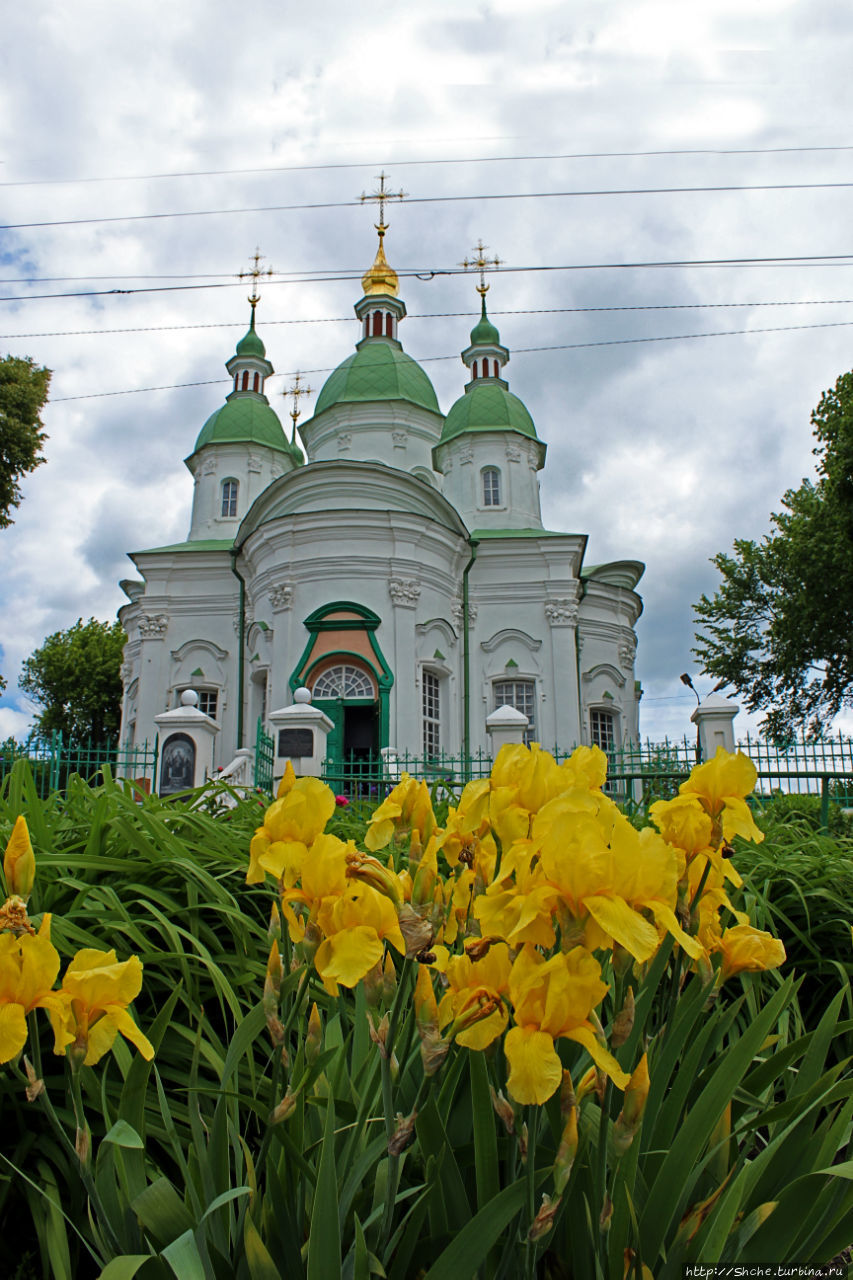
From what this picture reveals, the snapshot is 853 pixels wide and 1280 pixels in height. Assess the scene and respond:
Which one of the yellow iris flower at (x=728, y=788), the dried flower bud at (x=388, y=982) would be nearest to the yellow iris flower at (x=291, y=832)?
the dried flower bud at (x=388, y=982)

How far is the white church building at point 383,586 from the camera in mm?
18797

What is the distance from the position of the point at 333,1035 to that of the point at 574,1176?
80cm

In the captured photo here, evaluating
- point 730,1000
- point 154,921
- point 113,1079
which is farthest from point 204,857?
point 730,1000

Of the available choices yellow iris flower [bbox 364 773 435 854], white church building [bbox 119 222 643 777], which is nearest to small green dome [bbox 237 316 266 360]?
white church building [bbox 119 222 643 777]

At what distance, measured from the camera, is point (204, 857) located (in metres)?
2.96

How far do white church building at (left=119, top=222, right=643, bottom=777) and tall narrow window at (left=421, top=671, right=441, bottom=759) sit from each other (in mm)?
73

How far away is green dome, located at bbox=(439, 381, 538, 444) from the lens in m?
25.4

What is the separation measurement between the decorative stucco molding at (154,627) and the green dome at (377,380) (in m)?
8.29

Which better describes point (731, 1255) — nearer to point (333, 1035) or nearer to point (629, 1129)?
point (629, 1129)

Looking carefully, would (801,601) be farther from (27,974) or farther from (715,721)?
(27,974)

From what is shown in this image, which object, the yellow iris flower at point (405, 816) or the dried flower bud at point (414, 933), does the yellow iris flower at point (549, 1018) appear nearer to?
the dried flower bud at point (414, 933)

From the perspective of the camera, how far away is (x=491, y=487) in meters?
25.1

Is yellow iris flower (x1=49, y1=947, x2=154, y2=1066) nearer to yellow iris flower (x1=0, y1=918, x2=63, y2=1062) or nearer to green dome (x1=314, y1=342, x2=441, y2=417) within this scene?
yellow iris flower (x1=0, y1=918, x2=63, y2=1062)

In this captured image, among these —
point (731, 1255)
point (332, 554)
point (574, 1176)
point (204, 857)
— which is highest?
point (332, 554)
